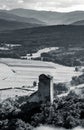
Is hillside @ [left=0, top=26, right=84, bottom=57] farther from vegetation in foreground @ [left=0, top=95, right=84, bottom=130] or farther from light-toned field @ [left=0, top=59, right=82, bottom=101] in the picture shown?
vegetation in foreground @ [left=0, top=95, right=84, bottom=130]

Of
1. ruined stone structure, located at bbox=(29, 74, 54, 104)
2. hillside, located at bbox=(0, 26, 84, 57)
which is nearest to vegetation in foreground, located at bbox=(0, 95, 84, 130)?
ruined stone structure, located at bbox=(29, 74, 54, 104)

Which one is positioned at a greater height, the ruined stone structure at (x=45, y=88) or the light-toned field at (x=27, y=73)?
the ruined stone structure at (x=45, y=88)

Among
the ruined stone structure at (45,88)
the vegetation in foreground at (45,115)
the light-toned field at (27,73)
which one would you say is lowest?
the light-toned field at (27,73)

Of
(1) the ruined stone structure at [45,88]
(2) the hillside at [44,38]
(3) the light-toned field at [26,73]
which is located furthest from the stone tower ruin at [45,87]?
(2) the hillside at [44,38]

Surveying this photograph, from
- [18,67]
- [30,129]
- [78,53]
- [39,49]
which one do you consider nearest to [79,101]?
[30,129]

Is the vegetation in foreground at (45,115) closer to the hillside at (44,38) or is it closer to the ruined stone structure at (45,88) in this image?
the ruined stone structure at (45,88)

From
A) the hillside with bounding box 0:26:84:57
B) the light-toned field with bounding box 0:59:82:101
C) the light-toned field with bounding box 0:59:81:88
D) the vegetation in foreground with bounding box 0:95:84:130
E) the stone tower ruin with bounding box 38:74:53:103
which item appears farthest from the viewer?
the hillside with bounding box 0:26:84:57

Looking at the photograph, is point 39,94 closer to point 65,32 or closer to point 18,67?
point 18,67

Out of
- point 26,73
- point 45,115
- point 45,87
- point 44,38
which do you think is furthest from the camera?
point 44,38

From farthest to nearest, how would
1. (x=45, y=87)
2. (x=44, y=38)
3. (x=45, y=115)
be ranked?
(x=44, y=38) → (x=45, y=87) → (x=45, y=115)

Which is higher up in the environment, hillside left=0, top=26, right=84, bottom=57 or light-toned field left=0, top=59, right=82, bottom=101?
hillside left=0, top=26, right=84, bottom=57

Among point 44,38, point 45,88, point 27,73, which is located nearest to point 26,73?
point 27,73

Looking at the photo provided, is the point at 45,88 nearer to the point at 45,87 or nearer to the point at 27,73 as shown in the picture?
the point at 45,87
